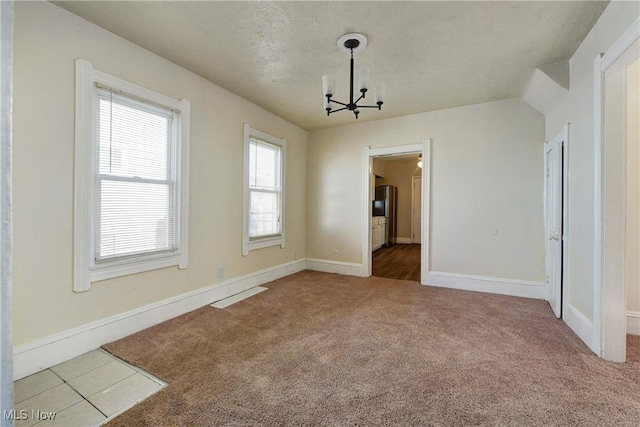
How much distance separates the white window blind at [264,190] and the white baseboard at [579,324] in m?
3.63

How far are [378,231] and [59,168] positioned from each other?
6415mm

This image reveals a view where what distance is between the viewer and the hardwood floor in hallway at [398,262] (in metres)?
4.76

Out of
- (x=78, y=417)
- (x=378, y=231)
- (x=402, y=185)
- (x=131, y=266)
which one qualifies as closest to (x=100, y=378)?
(x=78, y=417)

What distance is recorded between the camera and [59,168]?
6.70 feet

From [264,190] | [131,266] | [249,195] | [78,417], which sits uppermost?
[264,190]

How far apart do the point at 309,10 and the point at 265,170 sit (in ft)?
8.06

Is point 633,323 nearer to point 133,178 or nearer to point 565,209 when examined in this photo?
point 565,209

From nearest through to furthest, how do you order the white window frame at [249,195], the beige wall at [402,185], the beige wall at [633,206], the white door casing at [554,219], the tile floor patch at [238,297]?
1. the beige wall at [633,206]
2. the white door casing at [554,219]
3. the tile floor patch at [238,297]
4. the white window frame at [249,195]
5. the beige wall at [402,185]

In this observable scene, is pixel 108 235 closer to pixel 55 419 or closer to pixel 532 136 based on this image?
pixel 55 419

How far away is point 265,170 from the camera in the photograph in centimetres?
418

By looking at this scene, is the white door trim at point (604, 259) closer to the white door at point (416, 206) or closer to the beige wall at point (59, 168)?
the beige wall at point (59, 168)

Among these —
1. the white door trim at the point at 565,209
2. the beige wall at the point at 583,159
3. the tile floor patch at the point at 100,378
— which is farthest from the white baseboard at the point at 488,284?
the tile floor patch at the point at 100,378

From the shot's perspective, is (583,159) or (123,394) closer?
(123,394)

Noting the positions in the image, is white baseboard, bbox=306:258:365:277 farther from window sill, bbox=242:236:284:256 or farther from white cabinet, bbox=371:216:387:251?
white cabinet, bbox=371:216:387:251
